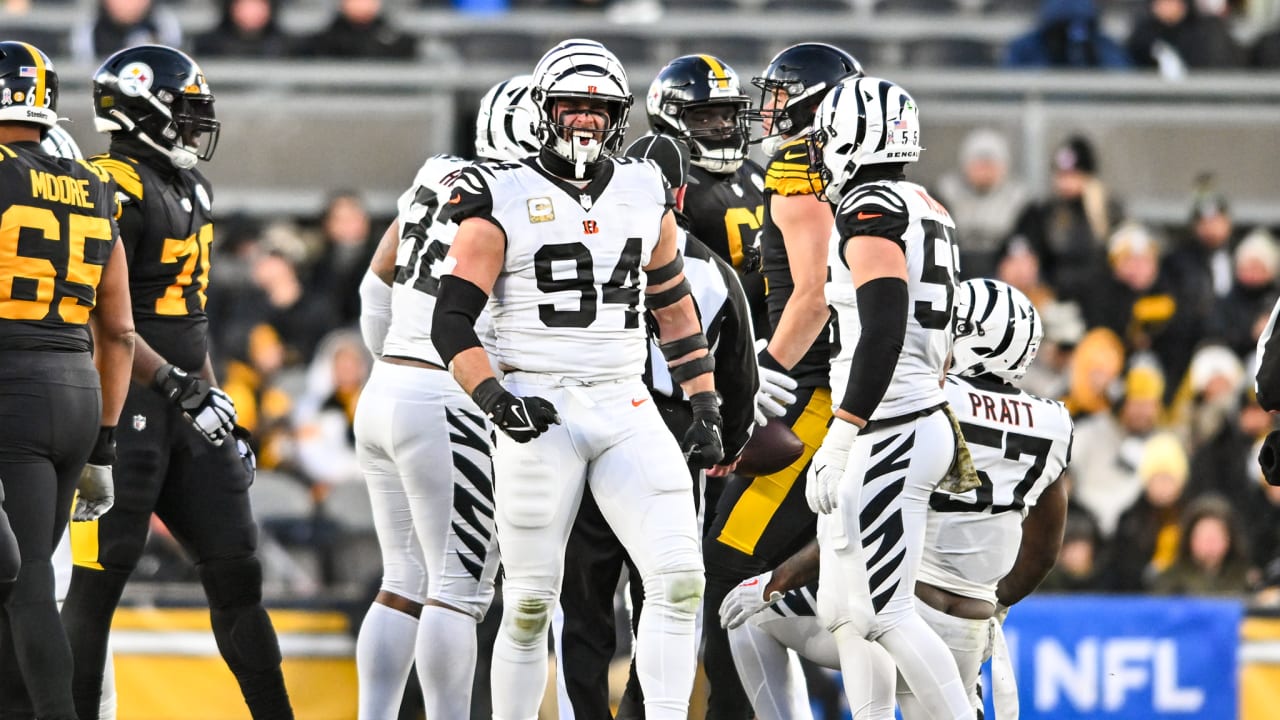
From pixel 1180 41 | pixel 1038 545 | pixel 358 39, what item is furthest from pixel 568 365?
pixel 1180 41

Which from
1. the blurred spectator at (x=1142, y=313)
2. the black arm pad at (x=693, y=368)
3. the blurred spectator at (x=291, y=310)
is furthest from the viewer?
the blurred spectator at (x=1142, y=313)

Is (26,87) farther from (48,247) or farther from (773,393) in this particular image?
(773,393)

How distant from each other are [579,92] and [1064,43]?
30.8 ft

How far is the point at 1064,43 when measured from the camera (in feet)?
50.0

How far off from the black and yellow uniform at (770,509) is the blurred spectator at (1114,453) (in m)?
5.15

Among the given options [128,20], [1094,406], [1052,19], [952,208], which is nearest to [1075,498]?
[1094,406]

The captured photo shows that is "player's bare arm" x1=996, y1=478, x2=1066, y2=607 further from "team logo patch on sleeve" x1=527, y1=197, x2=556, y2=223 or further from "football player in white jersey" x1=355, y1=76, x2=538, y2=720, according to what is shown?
"team logo patch on sleeve" x1=527, y1=197, x2=556, y2=223

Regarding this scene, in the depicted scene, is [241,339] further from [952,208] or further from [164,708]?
[952,208]

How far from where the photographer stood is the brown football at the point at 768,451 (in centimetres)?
753

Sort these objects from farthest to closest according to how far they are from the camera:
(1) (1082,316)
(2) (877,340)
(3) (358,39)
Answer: (3) (358,39) → (1) (1082,316) → (2) (877,340)

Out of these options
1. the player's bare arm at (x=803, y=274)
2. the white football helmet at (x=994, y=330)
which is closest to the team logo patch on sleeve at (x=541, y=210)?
the player's bare arm at (x=803, y=274)

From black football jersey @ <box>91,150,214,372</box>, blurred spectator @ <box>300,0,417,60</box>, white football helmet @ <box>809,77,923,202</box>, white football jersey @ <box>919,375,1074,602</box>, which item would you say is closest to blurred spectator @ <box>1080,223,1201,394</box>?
blurred spectator @ <box>300,0,417,60</box>

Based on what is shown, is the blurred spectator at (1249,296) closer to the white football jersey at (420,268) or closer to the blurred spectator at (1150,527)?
the blurred spectator at (1150,527)

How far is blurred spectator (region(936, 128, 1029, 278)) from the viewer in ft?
46.2
